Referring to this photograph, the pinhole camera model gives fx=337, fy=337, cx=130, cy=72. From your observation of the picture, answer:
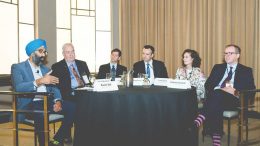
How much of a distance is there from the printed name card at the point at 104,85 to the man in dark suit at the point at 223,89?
110 centimetres

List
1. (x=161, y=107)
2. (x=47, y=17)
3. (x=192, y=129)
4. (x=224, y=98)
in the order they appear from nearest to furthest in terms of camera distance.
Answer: (x=161, y=107) < (x=192, y=129) < (x=224, y=98) < (x=47, y=17)

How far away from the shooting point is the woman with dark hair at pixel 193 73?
4.65 m

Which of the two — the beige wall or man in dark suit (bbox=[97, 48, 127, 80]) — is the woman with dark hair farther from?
the beige wall

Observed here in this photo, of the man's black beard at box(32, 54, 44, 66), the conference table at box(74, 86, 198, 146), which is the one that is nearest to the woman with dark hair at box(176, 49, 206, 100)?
the conference table at box(74, 86, 198, 146)

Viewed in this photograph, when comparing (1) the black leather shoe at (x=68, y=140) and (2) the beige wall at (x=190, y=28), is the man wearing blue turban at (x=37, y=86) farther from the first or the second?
Answer: (2) the beige wall at (x=190, y=28)

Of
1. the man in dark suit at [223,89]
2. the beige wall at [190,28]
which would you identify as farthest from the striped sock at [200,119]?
the beige wall at [190,28]

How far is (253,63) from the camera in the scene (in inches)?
241

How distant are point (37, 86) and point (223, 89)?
2.26m

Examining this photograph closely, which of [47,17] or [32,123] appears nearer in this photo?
[32,123]

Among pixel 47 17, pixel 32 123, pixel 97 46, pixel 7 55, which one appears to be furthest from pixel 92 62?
pixel 32 123

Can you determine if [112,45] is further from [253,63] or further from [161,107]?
[161,107]

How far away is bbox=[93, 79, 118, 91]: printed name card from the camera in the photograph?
348cm

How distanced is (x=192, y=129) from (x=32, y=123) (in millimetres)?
1746

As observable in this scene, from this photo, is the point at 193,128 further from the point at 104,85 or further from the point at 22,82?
the point at 22,82
